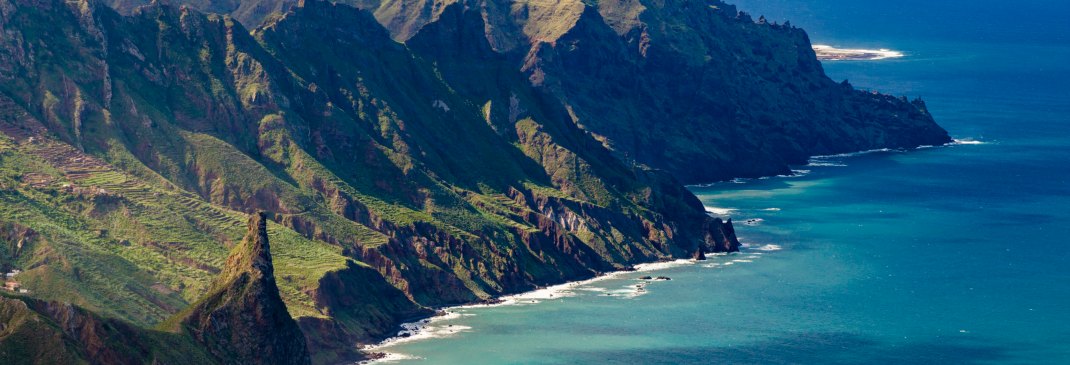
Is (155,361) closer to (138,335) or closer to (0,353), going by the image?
(138,335)

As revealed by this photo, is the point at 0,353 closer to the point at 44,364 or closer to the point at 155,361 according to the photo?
the point at 44,364

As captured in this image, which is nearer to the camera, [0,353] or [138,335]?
[0,353]

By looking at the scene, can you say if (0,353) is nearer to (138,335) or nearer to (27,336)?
(27,336)

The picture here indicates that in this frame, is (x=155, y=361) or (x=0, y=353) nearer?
(x=0, y=353)

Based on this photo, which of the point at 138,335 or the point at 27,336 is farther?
the point at 138,335

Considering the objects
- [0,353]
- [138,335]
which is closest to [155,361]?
[138,335]

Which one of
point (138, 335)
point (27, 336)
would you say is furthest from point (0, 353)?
point (138, 335)
